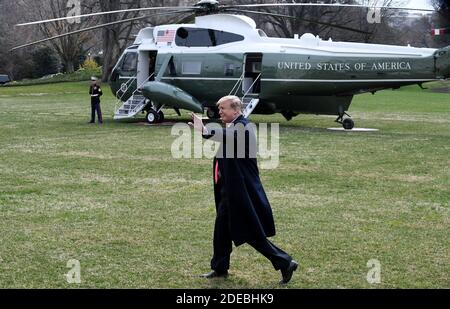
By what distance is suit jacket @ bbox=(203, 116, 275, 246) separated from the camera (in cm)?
596

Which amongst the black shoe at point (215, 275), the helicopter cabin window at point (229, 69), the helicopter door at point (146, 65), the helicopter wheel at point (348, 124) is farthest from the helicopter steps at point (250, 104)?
the black shoe at point (215, 275)

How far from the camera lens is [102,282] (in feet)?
20.2

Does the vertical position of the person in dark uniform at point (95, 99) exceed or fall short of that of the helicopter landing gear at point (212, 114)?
it exceeds it

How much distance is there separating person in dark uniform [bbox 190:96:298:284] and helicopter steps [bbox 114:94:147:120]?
17168 millimetres

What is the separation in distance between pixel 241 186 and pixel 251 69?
15770mm

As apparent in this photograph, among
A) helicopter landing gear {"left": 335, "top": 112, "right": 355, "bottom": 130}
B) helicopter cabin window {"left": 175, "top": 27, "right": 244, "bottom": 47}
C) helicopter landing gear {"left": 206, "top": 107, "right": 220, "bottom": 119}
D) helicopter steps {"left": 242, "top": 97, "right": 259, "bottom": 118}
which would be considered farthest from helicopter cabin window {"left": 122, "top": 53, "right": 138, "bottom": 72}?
helicopter landing gear {"left": 335, "top": 112, "right": 355, "bottom": 130}

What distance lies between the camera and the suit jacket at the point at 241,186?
19.5 feet

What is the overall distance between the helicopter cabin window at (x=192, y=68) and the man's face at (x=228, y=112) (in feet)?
53.0

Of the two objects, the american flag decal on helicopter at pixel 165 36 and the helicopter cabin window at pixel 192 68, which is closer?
the helicopter cabin window at pixel 192 68

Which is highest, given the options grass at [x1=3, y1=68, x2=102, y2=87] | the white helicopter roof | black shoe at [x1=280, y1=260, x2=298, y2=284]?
the white helicopter roof

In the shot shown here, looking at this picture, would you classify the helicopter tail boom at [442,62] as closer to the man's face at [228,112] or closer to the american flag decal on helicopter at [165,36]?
the american flag decal on helicopter at [165,36]

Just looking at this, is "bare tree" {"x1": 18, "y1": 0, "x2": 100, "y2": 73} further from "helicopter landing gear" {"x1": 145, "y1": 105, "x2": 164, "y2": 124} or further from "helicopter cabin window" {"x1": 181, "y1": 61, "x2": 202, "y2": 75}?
"helicopter cabin window" {"x1": 181, "y1": 61, "x2": 202, "y2": 75}

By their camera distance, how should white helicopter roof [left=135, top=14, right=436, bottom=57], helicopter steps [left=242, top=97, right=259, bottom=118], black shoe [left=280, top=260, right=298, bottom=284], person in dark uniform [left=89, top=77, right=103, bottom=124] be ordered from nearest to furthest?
1. black shoe [left=280, top=260, right=298, bottom=284]
2. white helicopter roof [left=135, top=14, right=436, bottom=57]
3. helicopter steps [left=242, top=97, right=259, bottom=118]
4. person in dark uniform [left=89, top=77, right=103, bottom=124]

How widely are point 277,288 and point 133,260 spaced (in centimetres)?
164
